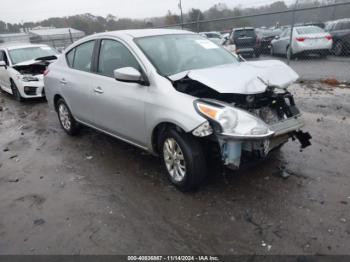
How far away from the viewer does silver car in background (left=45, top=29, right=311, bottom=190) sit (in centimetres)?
314

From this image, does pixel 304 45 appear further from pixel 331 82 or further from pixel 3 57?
pixel 3 57

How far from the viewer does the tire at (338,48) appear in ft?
45.9

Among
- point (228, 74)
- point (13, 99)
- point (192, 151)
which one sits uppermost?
point (228, 74)

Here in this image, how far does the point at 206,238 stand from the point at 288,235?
737mm

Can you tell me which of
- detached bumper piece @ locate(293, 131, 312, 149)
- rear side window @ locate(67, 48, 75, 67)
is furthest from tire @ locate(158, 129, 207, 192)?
rear side window @ locate(67, 48, 75, 67)

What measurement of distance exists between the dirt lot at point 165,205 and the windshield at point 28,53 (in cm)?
576

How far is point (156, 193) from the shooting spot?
367cm

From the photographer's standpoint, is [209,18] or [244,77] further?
[209,18]

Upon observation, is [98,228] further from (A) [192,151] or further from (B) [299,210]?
(B) [299,210]

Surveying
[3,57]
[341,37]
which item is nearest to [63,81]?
[3,57]

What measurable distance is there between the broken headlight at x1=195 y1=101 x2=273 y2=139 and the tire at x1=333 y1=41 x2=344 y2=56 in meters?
13.2

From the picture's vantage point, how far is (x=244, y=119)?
3076 millimetres

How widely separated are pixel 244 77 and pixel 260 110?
43cm

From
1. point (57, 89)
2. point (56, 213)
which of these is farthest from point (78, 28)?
point (56, 213)
